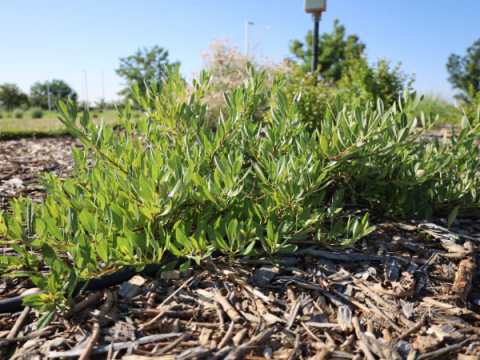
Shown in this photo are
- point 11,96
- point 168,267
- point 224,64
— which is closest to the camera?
point 168,267

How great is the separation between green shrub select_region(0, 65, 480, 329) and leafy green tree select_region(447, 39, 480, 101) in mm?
52610

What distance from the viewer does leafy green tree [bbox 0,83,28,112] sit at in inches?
1885

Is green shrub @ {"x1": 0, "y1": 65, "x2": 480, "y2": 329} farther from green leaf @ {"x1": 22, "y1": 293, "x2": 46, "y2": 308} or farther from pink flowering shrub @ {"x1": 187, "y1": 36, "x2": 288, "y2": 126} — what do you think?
pink flowering shrub @ {"x1": 187, "y1": 36, "x2": 288, "y2": 126}

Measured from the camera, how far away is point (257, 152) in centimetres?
194

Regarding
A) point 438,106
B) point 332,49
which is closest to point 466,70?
point 332,49

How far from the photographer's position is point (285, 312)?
150 cm

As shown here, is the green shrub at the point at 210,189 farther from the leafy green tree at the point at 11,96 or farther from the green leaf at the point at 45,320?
the leafy green tree at the point at 11,96

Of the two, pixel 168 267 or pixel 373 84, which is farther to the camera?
pixel 373 84

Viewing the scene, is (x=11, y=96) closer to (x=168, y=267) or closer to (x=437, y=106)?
(x=437, y=106)

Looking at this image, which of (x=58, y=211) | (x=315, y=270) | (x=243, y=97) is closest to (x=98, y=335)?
(x=58, y=211)

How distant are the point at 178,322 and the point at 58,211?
33.5 inches

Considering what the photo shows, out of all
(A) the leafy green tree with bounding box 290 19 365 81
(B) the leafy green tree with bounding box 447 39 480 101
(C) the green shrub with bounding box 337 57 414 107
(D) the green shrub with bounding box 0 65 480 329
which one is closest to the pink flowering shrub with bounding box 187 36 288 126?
(C) the green shrub with bounding box 337 57 414 107

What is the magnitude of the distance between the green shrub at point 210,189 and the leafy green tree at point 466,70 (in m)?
52.6

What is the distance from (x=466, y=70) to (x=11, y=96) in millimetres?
65557
